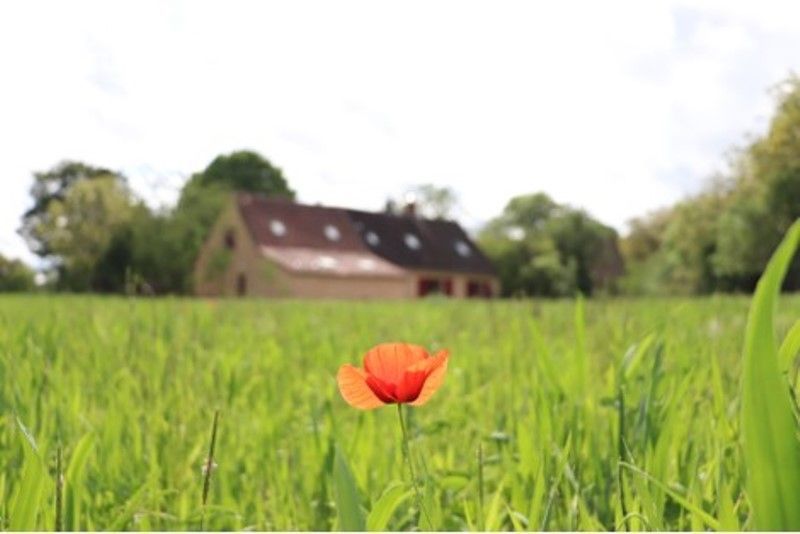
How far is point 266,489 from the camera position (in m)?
2.02

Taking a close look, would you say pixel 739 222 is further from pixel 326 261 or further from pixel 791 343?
pixel 791 343

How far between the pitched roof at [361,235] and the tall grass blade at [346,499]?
30852mm

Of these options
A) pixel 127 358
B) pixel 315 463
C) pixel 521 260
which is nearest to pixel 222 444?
pixel 315 463

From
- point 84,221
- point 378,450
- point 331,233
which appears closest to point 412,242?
point 331,233

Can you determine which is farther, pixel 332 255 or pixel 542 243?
pixel 542 243

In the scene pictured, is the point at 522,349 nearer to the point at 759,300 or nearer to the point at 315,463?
the point at 315,463

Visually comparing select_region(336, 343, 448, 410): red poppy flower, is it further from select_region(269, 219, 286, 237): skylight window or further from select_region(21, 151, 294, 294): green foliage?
select_region(269, 219, 286, 237): skylight window

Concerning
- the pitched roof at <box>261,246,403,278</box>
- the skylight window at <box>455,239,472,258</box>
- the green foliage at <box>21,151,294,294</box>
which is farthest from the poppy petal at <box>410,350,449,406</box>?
the skylight window at <box>455,239,472,258</box>

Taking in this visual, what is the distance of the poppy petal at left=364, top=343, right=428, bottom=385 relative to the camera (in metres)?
0.81

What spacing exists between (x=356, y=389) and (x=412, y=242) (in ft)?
138

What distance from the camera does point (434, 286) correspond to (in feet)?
145

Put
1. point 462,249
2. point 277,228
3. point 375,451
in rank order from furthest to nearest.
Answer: point 462,249, point 277,228, point 375,451

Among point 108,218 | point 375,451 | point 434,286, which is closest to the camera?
point 375,451

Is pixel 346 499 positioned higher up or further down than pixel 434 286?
further down
